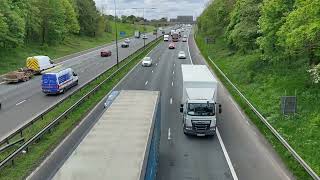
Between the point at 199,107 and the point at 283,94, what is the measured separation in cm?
1049

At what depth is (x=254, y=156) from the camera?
22.7 m

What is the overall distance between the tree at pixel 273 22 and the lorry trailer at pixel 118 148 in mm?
18944

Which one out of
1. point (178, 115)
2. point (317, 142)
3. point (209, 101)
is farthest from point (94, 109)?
point (317, 142)

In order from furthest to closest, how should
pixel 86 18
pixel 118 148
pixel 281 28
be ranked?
pixel 86 18, pixel 281 28, pixel 118 148

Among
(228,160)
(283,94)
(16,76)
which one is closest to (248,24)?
(283,94)

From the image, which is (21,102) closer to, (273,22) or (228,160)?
(228,160)

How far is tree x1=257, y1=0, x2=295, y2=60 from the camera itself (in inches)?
1400

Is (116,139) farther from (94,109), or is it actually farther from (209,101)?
(94,109)

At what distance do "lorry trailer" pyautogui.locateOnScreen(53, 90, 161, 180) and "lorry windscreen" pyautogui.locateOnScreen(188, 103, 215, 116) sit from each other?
523cm

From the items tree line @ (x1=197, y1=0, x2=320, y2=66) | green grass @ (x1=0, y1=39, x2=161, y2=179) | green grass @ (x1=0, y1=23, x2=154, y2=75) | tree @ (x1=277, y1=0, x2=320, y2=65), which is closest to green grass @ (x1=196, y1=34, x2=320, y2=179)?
tree line @ (x1=197, y1=0, x2=320, y2=66)

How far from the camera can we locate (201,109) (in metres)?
25.9

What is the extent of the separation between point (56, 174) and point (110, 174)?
1542mm

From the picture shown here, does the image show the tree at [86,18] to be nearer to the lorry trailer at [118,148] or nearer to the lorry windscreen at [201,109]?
the lorry windscreen at [201,109]

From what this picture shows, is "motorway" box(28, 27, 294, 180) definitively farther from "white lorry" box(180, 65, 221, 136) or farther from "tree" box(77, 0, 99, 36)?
"tree" box(77, 0, 99, 36)
